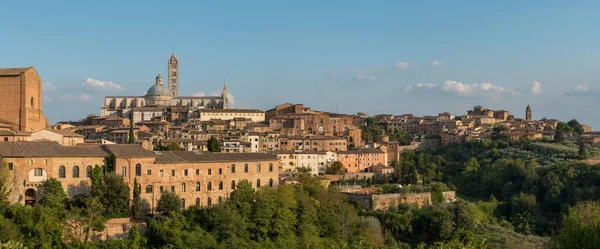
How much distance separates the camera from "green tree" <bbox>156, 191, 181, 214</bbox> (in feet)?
93.4

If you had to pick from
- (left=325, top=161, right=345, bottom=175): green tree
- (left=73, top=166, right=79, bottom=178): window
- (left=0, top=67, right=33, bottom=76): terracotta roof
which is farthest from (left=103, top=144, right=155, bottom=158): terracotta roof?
(left=325, top=161, right=345, bottom=175): green tree

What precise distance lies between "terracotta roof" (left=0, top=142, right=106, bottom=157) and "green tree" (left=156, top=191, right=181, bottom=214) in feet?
10.3

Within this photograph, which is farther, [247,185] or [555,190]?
[555,190]

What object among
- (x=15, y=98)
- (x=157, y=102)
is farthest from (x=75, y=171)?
(x=157, y=102)

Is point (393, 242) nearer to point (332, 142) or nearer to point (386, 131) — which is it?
point (332, 142)

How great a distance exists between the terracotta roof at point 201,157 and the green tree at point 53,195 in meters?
4.74

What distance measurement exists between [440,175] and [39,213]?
35.1 metres

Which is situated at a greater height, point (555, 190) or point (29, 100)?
point (29, 100)

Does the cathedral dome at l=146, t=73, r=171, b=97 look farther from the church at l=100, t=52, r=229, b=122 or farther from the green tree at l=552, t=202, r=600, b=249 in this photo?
the green tree at l=552, t=202, r=600, b=249

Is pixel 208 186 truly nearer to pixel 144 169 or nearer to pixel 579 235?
pixel 144 169

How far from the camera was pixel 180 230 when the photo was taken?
2716 cm

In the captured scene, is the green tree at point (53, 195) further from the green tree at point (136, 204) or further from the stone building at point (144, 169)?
the green tree at point (136, 204)

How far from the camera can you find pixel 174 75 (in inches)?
3509

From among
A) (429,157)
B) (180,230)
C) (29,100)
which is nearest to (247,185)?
(180,230)
